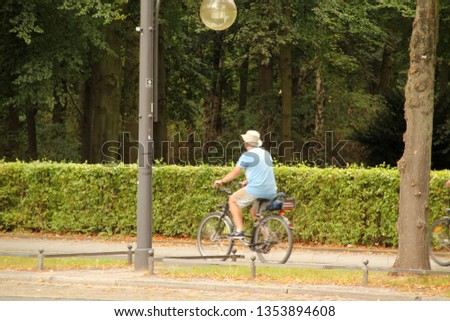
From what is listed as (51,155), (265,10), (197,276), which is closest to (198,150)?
(51,155)

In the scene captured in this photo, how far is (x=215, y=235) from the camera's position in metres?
15.8

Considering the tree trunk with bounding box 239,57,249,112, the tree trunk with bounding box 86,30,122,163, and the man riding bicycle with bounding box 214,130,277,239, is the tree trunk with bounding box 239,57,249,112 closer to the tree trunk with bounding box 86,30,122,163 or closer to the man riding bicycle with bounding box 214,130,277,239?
the tree trunk with bounding box 86,30,122,163

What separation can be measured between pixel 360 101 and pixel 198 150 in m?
9.35

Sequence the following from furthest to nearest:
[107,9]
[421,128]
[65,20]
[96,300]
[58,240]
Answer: [65,20], [107,9], [58,240], [421,128], [96,300]

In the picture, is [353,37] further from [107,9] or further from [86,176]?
[86,176]

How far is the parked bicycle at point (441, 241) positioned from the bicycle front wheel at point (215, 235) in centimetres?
337

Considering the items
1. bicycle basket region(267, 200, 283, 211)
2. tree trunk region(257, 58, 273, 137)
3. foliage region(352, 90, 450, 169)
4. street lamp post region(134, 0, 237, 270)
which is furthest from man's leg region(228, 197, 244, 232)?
tree trunk region(257, 58, 273, 137)

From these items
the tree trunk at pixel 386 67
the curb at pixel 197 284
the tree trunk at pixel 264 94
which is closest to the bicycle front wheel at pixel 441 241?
the curb at pixel 197 284

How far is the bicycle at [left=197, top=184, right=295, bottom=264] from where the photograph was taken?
48.3 feet

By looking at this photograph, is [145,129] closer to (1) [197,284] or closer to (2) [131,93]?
(1) [197,284]

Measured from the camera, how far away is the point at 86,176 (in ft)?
70.2

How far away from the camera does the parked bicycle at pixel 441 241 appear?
53.0 feet

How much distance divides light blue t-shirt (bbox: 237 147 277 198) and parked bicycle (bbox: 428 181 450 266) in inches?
121

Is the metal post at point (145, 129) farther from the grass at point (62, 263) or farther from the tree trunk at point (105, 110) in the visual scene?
the tree trunk at point (105, 110)
